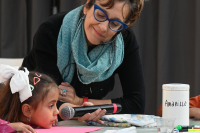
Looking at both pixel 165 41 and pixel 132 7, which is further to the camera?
pixel 165 41

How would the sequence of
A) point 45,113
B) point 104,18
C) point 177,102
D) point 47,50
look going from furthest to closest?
point 47,50, point 104,18, point 45,113, point 177,102

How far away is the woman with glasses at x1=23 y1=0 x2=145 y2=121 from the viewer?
49.6 inches

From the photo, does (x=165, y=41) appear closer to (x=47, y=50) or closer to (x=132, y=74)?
(x=132, y=74)

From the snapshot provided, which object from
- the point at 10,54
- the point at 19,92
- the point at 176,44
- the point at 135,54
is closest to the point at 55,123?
the point at 19,92

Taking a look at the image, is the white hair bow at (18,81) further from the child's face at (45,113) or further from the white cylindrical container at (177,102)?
the white cylindrical container at (177,102)

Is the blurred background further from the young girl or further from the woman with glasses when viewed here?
the young girl

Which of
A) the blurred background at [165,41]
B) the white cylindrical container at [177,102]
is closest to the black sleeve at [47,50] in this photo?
the white cylindrical container at [177,102]

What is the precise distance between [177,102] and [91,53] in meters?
0.64

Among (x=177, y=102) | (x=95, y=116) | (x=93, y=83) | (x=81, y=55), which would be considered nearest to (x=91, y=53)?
(x=81, y=55)

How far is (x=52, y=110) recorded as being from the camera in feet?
3.41

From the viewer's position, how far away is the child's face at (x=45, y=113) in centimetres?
100

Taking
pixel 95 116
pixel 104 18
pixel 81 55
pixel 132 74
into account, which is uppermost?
pixel 104 18

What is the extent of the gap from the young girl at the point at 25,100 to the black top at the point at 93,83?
0.32 metres

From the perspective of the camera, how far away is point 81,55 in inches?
55.1
